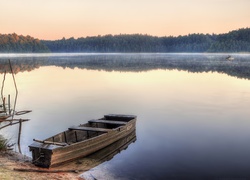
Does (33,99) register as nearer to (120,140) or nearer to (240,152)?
(120,140)

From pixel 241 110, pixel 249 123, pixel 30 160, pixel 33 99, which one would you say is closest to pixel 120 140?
pixel 30 160

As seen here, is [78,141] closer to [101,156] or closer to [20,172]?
[101,156]

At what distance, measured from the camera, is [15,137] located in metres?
20.0

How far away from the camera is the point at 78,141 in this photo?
18281 millimetres

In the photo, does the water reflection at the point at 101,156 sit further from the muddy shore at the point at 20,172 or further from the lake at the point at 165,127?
the muddy shore at the point at 20,172

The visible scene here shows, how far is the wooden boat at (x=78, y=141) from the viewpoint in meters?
14.2

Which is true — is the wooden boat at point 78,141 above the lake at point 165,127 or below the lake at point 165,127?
above

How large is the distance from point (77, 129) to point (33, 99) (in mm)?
20734

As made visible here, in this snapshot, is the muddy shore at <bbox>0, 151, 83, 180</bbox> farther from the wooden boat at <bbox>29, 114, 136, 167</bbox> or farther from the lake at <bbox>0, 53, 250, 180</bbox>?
the lake at <bbox>0, 53, 250, 180</bbox>

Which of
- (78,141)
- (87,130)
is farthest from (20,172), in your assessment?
(87,130)

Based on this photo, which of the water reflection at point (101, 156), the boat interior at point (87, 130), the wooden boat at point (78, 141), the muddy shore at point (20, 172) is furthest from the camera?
the boat interior at point (87, 130)

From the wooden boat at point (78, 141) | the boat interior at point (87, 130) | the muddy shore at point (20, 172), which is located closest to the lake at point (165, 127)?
the wooden boat at point (78, 141)

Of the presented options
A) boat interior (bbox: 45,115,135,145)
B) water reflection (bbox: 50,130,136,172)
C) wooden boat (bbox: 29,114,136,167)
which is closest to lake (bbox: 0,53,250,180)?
water reflection (bbox: 50,130,136,172)

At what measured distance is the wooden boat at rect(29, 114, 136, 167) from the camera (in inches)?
559
